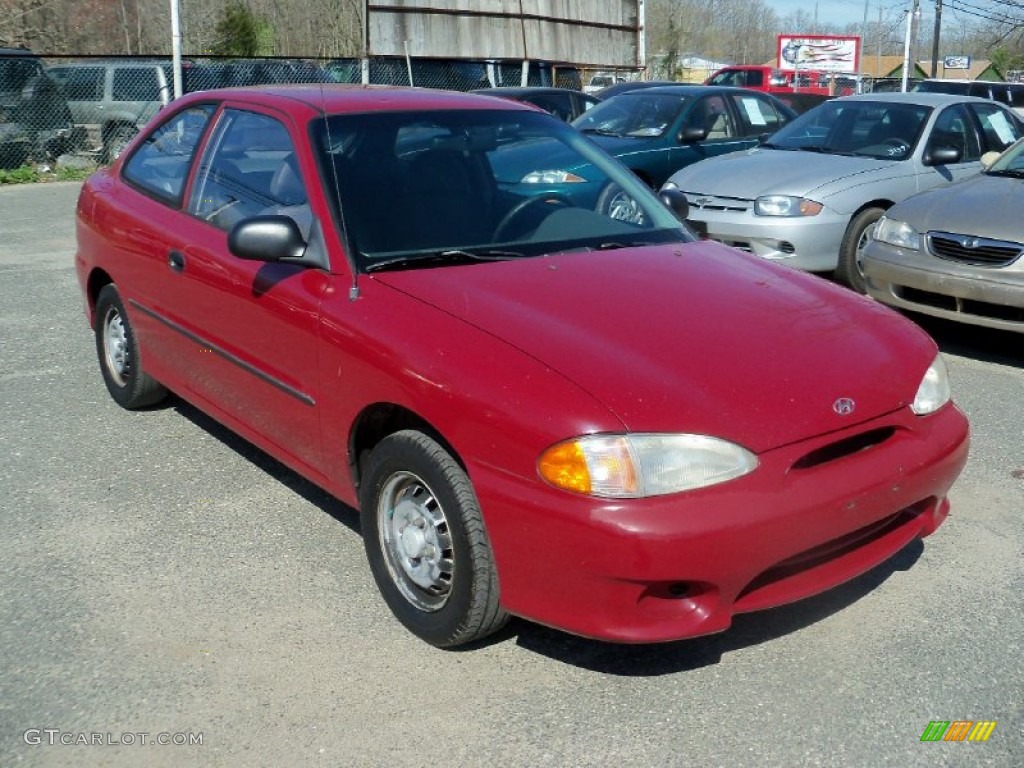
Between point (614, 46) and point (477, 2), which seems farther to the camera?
point (614, 46)

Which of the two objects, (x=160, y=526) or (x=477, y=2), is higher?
(x=477, y=2)

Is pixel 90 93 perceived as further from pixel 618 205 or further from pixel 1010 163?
pixel 618 205

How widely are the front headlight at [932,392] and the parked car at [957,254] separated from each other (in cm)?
299

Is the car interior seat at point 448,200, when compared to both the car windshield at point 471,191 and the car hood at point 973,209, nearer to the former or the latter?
the car windshield at point 471,191

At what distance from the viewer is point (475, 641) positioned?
3.42 meters

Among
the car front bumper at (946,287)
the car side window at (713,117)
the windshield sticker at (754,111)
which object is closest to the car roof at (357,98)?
the car front bumper at (946,287)

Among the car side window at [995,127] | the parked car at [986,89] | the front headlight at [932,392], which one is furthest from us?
the parked car at [986,89]

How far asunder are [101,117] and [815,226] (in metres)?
12.4

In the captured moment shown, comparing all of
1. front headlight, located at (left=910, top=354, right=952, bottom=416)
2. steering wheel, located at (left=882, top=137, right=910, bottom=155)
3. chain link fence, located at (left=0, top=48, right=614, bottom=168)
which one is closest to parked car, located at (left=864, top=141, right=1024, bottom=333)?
steering wheel, located at (left=882, top=137, right=910, bottom=155)

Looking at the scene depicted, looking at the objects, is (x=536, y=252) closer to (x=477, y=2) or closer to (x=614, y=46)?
(x=477, y=2)

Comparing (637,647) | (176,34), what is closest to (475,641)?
(637,647)

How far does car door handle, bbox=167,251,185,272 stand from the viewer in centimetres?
449

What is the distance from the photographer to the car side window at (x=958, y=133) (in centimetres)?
910

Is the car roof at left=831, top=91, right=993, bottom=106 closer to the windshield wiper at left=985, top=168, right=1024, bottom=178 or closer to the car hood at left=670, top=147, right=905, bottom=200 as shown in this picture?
the car hood at left=670, top=147, right=905, bottom=200
